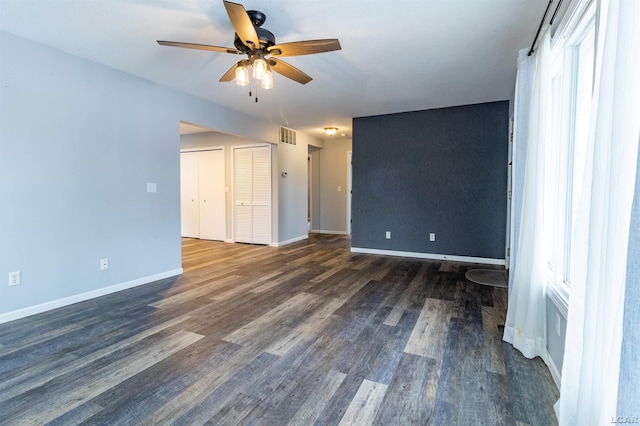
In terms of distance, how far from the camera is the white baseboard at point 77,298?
272 centimetres

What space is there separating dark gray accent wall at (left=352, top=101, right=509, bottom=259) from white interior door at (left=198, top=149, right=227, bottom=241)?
308 centimetres

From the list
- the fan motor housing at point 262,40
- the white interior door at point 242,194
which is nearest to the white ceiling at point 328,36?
the fan motor housing at point 262,40

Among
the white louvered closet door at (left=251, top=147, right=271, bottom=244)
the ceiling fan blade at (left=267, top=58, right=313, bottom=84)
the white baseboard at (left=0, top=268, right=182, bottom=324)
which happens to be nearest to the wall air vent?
the white louvered closet door at (left=251, top=147, right=271, bottom=244)

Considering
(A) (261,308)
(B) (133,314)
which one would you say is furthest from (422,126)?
(B) (133,314)

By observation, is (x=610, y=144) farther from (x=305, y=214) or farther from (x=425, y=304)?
(x=305, y=214)

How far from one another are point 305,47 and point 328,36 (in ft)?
1.79

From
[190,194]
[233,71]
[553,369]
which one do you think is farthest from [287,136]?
[553,369]

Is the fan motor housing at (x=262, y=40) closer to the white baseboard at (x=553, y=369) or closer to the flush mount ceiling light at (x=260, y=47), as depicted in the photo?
the flush mount ceiling light at (x=260, y=47)

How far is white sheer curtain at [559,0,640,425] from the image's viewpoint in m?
0.84

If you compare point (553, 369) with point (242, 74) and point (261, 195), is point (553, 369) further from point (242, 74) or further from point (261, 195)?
point (261, 195)

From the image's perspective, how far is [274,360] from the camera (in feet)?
6.73

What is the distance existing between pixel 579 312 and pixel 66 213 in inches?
158

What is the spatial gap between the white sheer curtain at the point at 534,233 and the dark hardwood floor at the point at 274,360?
0.17m

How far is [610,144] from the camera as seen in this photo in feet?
3.08
